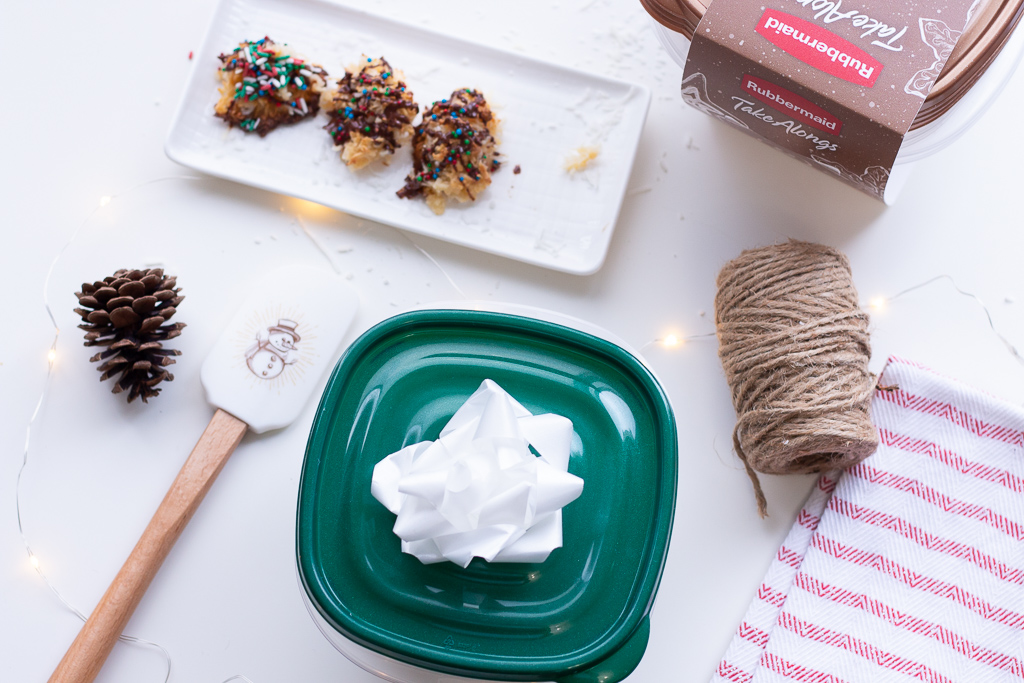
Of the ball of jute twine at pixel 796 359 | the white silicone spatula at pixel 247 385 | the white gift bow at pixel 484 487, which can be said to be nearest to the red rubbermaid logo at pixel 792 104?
the ball of jute twine at pixel 796 359

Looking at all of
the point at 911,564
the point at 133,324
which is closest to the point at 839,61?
the point at 911,564

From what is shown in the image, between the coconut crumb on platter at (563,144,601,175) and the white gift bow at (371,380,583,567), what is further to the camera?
the coconut crumb on platter at (563,144,601,175)

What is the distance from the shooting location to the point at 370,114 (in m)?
0.84

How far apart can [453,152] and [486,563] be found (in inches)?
18.5

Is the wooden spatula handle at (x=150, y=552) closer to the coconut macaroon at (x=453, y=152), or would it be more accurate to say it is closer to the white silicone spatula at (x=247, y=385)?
the white silicone spatula at (x=247, y=385)

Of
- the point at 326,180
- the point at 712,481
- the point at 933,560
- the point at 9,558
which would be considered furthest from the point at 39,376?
the point at 933,560

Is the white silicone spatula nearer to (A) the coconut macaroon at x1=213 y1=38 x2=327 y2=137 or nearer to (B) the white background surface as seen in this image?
(B) the white background surface

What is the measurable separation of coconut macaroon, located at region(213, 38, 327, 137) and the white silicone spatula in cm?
19

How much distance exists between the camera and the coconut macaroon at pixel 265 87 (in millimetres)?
851

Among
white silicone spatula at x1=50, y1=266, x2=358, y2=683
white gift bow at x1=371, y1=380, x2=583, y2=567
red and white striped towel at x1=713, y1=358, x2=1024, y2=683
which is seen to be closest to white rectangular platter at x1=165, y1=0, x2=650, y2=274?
white silicone spatula at x1=50, y1=266, x2=358, y2=683

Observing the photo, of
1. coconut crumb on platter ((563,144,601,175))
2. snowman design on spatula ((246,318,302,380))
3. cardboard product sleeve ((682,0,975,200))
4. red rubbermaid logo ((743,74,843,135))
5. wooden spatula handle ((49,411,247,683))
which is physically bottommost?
wooden spatula handle ((49,411,247,683))

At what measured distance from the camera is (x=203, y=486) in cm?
81

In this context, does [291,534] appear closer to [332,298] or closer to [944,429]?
[332,298]

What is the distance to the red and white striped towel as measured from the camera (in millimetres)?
770
